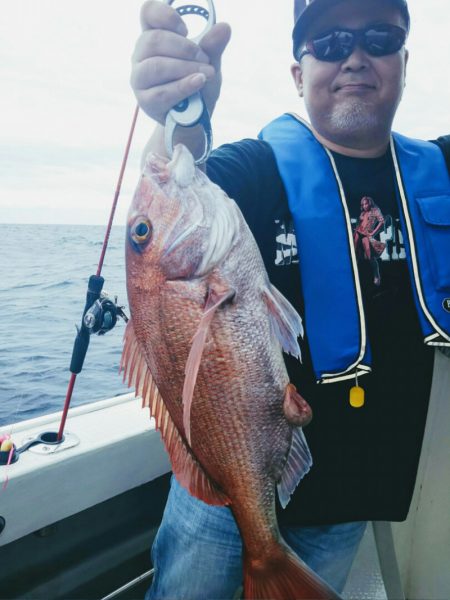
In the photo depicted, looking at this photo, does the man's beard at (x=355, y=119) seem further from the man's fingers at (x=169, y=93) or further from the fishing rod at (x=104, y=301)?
the man's fingers at (x=169, y=93)

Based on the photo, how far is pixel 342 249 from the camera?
1.71 m

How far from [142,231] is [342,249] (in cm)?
78

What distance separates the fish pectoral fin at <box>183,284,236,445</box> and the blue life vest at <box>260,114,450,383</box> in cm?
55

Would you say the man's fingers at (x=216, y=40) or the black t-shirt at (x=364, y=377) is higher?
the man's fingers at (x=216, y=40)

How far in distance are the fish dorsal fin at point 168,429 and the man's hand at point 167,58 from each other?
556 mm

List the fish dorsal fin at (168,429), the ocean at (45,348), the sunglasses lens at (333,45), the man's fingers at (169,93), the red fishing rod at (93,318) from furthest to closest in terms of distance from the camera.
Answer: the ocean at (45,348), the red fishing rod at (93,318), the sunglasses lens at (333,45), the fish dorsal fin at (168,429), the man's fingers at (169,93)

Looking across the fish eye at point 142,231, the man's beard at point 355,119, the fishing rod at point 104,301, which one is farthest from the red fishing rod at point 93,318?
the fish eye at point 142,231

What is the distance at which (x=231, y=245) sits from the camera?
1.18m

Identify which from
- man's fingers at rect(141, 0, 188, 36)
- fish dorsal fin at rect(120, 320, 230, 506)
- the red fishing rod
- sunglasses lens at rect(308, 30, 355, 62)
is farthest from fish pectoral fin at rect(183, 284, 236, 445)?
sunglasses lens at rect(308, 30, 355, 62)

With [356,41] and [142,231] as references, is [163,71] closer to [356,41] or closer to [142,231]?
[142,231]

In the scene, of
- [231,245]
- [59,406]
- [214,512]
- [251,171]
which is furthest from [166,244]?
[59,406]

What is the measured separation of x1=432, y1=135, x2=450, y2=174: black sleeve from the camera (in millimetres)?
2054

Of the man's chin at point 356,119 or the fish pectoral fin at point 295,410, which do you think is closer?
the fish pectoral fin at point 295,410

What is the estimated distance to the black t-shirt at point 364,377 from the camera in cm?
167
